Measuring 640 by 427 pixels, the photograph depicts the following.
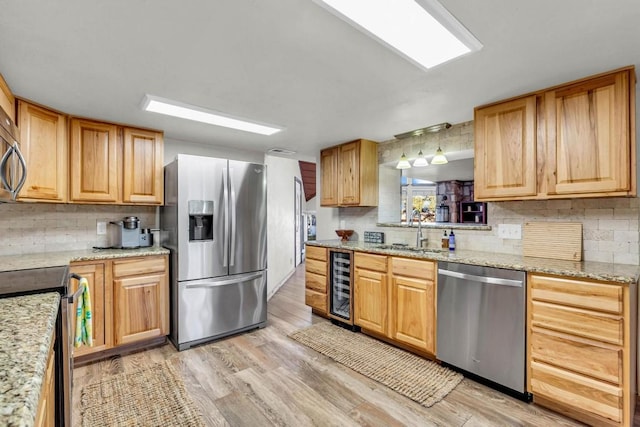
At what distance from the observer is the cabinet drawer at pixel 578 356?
5.78 feet

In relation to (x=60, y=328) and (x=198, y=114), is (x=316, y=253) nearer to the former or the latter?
(x=198, y=114)

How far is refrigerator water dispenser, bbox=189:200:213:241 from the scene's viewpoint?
9.82 feet

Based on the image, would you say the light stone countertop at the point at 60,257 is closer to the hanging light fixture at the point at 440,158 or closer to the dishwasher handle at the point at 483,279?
the dishwasher handle at the point at 483,279

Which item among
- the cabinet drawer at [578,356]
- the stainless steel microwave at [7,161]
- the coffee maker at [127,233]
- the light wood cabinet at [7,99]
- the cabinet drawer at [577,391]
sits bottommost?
the cabinet drawer at [577,391]

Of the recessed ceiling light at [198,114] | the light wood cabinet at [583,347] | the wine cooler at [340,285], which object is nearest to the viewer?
the light wood cabinet at [583,347]

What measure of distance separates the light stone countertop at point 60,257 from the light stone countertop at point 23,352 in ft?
4.06

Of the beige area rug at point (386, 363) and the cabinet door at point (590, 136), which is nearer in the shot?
the cabinet door at point (590, 136)

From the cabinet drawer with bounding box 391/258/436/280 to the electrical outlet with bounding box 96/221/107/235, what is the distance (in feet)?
9.77

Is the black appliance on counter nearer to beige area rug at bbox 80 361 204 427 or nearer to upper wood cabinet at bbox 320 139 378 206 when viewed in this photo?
beige area rug at bbox 80 361 204 427

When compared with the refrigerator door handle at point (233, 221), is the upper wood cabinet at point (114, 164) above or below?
above

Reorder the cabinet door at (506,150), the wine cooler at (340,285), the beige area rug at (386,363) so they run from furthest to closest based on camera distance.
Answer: the wine cooler at (340,285), the cabinet door at (506,150), the beige area rug at (386,363)

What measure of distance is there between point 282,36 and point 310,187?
6.08 metres

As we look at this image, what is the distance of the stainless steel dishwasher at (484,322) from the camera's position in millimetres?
2133

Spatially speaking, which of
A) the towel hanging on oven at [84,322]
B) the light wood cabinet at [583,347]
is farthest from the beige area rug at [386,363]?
the towel hanging on oven at [84,322]
